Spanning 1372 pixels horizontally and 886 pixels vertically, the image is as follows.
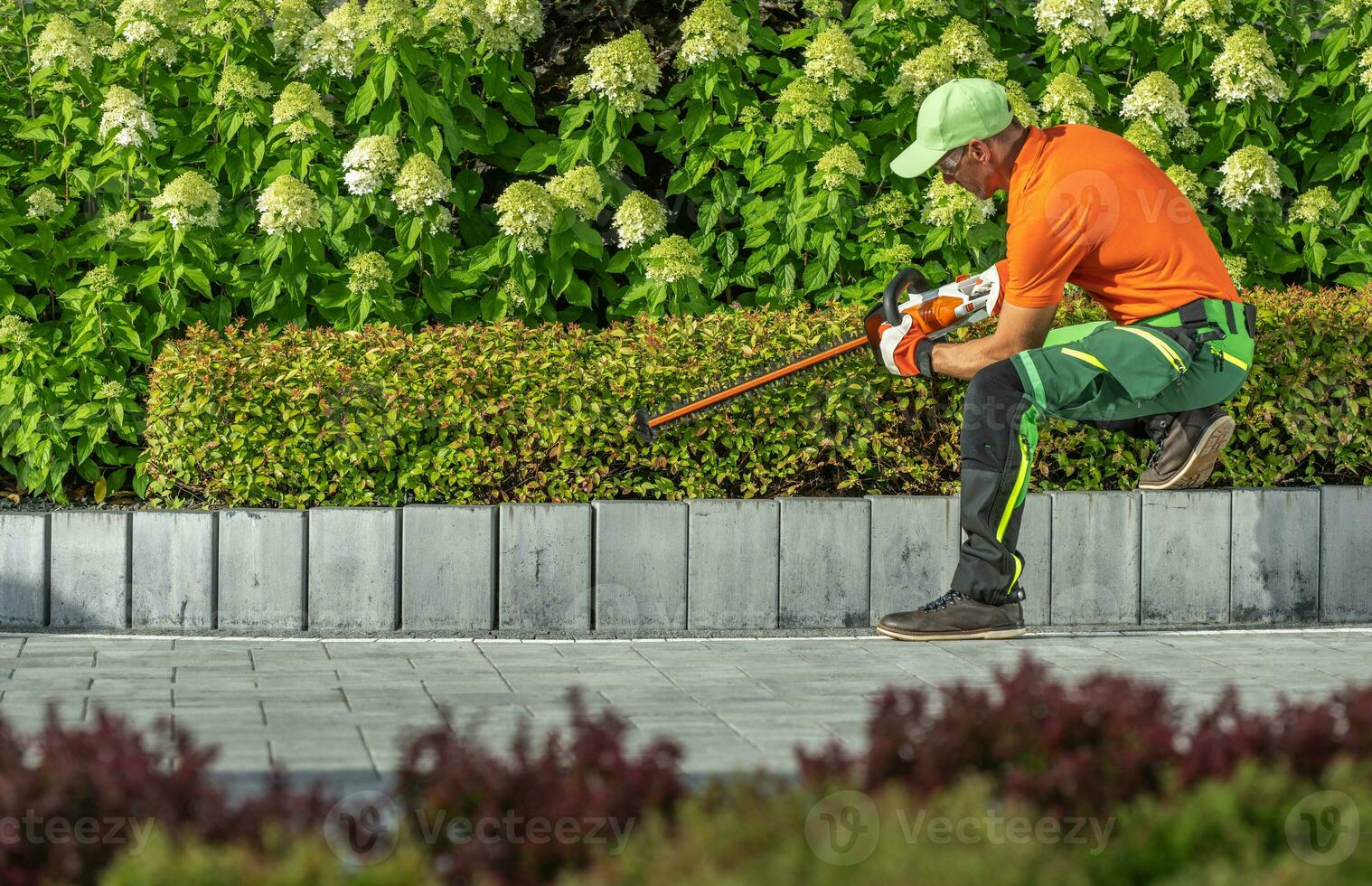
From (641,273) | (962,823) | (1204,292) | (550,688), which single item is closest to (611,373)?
(641,273)

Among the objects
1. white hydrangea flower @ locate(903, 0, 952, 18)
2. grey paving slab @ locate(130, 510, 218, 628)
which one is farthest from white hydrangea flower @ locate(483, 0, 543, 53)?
grey paving slab @ locate(130, 510, 218, 628)

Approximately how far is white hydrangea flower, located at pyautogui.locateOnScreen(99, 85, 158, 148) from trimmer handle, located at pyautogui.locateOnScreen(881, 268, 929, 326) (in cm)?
320

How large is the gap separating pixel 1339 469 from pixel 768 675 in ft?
9.04

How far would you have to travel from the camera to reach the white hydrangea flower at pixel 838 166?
6176 millimetres

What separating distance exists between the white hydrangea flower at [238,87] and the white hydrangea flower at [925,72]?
2755 mm

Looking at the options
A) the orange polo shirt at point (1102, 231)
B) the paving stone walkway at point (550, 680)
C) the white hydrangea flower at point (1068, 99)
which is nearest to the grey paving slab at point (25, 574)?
the paving stone walkway at point (550, 680)

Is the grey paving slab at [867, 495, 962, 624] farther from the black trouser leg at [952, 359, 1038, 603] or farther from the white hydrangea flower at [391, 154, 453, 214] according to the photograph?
the white hydrangea flower at [391, 154, 453, 214]

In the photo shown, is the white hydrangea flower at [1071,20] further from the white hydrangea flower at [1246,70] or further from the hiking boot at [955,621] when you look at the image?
the hiking boot at [955,621]

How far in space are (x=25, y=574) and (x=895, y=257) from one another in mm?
3621

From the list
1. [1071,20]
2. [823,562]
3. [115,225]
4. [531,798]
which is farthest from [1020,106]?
[531,798]

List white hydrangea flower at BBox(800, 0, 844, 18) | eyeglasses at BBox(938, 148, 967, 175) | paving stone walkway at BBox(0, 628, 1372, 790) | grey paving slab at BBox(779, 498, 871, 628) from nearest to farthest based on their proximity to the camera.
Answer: paving stone walkway at BBox(0, 628, 1372, 790)
eyeglasses at BBox(938, 148, 967, 175)
grey paving slab at BBox(779, 498, 871, 628)
white hydrangea flower at BBox(800, 0, 844, 18)

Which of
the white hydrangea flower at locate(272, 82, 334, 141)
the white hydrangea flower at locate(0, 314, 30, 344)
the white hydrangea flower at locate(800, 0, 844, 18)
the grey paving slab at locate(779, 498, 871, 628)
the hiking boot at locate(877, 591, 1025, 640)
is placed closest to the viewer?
the hiking boot at locate(877, 591, 1025, 640)

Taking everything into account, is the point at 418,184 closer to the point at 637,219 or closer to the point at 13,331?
the point at 637,219

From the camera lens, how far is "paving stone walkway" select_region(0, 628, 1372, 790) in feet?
12.0
